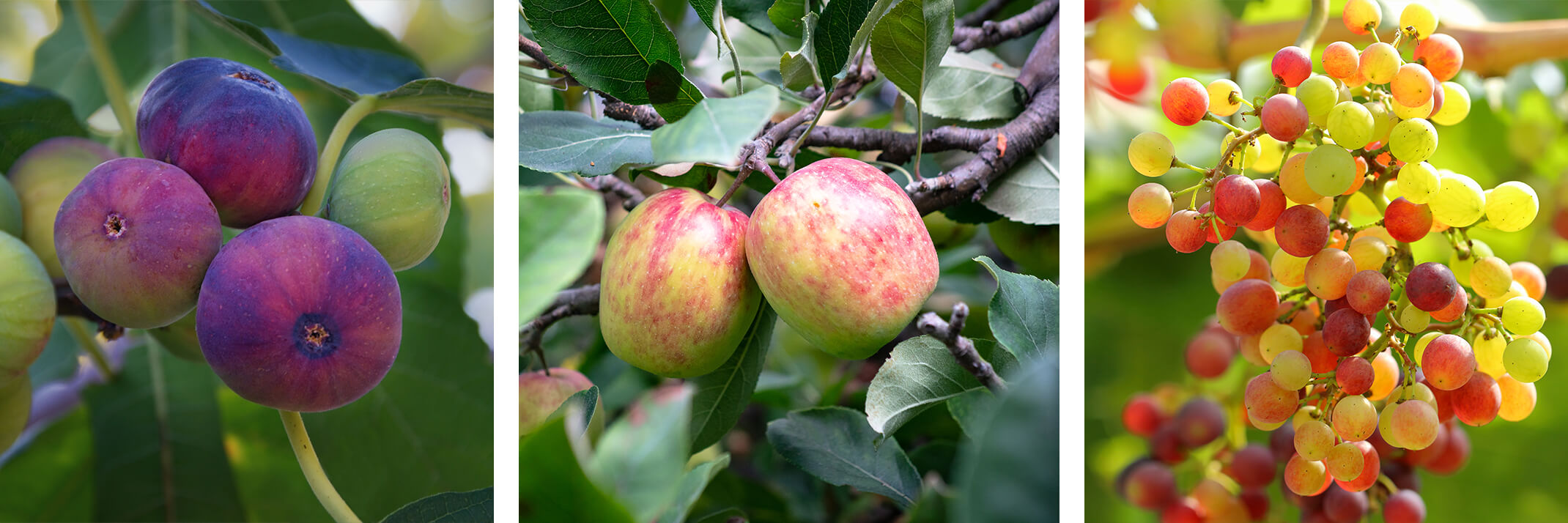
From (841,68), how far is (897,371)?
0.57ft

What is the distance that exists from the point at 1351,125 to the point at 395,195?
539mm

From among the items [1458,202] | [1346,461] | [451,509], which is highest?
[1458,202]

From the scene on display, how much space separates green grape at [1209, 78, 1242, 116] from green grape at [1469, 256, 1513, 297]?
0.14 metres

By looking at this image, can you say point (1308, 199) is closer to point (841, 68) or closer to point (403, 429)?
point (841, 68)

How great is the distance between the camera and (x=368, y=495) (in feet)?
1.82

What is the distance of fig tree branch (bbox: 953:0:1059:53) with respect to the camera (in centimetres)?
55

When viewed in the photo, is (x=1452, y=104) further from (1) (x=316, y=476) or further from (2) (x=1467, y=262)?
(1) (x=316, y=476)

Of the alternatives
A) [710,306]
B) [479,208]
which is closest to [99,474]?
[479,208]

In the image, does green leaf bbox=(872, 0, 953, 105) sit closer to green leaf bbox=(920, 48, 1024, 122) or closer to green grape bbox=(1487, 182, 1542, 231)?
green leaf bbox=(920, 48, 1024, 122)

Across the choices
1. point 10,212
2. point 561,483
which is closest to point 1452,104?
point 561,483

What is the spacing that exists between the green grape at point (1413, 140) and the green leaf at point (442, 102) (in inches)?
20.9

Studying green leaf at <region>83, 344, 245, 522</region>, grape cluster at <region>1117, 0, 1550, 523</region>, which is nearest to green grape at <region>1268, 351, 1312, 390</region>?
grape cluster at <region>1117, 0, 1550, 523</region>

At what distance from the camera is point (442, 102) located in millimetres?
560

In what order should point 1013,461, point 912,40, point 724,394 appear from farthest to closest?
point 724,394 → point 912,40 → point 1013,461
